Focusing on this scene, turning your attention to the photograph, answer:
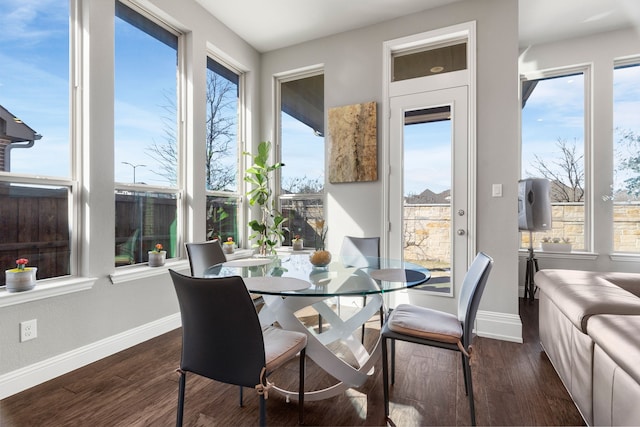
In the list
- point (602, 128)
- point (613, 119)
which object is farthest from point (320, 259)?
point (613, 119)

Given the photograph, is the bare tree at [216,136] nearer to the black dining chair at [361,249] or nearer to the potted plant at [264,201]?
the potted plant at [264,201]

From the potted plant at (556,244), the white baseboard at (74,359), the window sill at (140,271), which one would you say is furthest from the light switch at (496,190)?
the white baseboard at (74,359)

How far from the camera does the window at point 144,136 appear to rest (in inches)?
107

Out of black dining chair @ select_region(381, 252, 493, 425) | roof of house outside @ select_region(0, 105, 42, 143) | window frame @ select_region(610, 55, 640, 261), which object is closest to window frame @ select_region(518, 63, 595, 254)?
window frame @ select_region(610, 55, 640, 261)

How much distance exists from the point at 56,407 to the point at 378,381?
1.88 m

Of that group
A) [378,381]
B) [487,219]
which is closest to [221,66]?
[487,219]

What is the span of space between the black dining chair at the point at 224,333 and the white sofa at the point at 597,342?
130 cm

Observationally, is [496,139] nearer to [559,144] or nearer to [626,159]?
[559,144]

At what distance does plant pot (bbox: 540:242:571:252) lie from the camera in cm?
385

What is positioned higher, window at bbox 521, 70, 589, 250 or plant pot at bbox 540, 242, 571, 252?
window at bbox 521, 70, 589, 250

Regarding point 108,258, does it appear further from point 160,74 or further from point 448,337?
point 448,337

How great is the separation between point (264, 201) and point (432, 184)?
1.95 metres

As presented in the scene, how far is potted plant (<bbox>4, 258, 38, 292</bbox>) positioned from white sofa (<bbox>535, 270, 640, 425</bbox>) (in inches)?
119

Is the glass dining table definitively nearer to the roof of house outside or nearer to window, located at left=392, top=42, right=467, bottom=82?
the roof of house outside
